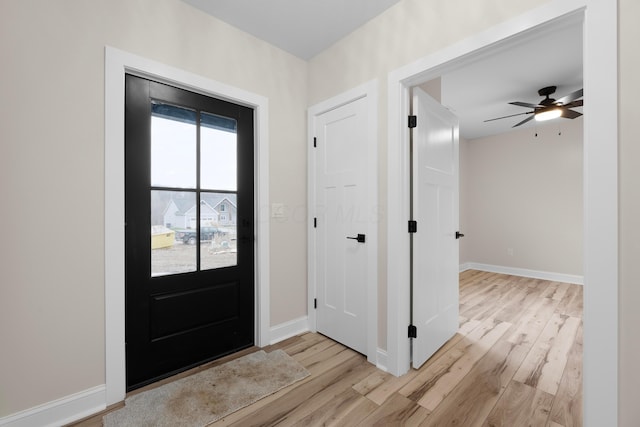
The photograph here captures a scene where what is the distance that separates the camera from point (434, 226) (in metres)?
2.28

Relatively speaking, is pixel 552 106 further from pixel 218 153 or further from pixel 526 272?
pixel 218 153

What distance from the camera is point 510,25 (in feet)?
4.75

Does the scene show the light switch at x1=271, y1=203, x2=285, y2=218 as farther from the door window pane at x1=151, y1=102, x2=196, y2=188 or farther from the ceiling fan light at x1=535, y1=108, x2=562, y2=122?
the ceiling fan light at x1=535, y1=108, x2=562, y2=122

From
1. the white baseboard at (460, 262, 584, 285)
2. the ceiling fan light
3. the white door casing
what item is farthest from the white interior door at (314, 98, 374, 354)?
the white baseboard at (460, 262, 584, 285)

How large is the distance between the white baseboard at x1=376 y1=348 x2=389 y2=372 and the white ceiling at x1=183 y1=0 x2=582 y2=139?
2033mm

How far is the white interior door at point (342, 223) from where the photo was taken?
226 cm

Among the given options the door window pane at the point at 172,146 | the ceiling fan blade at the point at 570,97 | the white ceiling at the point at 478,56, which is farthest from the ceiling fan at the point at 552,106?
the door window pane at the point at 172,146

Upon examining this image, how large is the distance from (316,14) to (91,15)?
145cm

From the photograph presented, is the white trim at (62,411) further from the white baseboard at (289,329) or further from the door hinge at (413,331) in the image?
the door hinge at (413,331)

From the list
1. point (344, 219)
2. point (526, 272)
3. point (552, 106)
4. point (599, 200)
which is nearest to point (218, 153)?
point (344, 219)

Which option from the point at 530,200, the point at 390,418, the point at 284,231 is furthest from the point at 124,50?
→ the point at 530,200

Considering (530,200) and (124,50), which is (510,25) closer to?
(124,50)

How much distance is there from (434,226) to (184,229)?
196cm

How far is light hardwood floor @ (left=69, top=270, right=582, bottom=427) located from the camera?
5.19 feet
